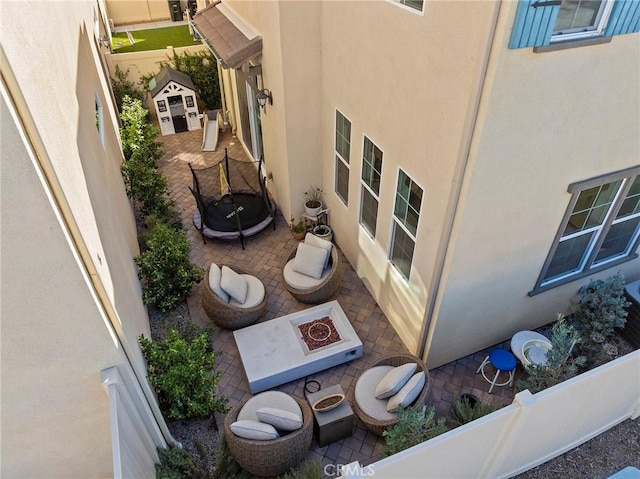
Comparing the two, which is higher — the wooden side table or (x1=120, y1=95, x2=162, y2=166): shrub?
(x1=120, y1=95, x2=162, y2=166): shrub

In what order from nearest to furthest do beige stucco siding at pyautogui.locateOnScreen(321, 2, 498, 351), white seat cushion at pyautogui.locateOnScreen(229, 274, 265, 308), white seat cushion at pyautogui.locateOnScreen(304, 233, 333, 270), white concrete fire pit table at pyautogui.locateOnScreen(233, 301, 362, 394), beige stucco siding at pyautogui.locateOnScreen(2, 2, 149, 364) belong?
beige stucco siding at pyautogui.locateOnScreen(2, 2, 149, 364) → beige stucco siding at pyautogui.locateOnScreen(321, 2, 498, 351) → white concrete fire pit table at pyautogui.locateOnScreen(233, 301, 362, 394) → white seat cushion at pyautogui.locateOnScreen(229, 274, 265, 308) → white seat cushion at pyautogui.locateOnScreen(304, 233, 333, 270)

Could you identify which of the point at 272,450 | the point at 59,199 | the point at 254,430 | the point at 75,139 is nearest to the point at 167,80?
the point at 75,139

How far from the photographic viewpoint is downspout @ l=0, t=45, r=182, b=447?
3.41 m

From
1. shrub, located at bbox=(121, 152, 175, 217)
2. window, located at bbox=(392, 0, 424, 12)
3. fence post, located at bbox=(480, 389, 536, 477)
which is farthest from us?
shrub, located at bbox=(121, 152, 175, 217)

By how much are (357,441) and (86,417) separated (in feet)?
13.0

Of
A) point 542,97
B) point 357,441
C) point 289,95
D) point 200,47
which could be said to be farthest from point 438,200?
point 200,47

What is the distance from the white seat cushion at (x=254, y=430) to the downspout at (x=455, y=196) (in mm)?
2968

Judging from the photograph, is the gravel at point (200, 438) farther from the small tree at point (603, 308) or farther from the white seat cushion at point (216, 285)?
the small tree at point (603, 308)

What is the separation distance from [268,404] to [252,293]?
2509mm

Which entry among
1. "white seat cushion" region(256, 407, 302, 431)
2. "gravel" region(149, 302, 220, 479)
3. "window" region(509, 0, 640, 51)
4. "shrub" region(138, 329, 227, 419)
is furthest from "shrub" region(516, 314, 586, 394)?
"gravel" region(149, 302, 220, 479)

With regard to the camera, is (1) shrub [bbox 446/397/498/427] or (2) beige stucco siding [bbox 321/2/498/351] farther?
(1) shrub [bbox 446/397/498/427]

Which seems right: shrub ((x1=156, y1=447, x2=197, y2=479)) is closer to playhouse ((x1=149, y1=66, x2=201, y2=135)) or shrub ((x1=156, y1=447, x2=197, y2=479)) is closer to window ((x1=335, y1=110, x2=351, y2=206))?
window ((x1=335, y1=110, x2=351, y2=206))

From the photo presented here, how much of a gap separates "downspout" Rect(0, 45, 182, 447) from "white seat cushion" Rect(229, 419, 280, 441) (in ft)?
4.99

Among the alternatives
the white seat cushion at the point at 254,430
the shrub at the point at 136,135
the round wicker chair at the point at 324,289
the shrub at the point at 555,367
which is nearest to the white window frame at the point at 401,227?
the round wicker chair at the point at 324,289
